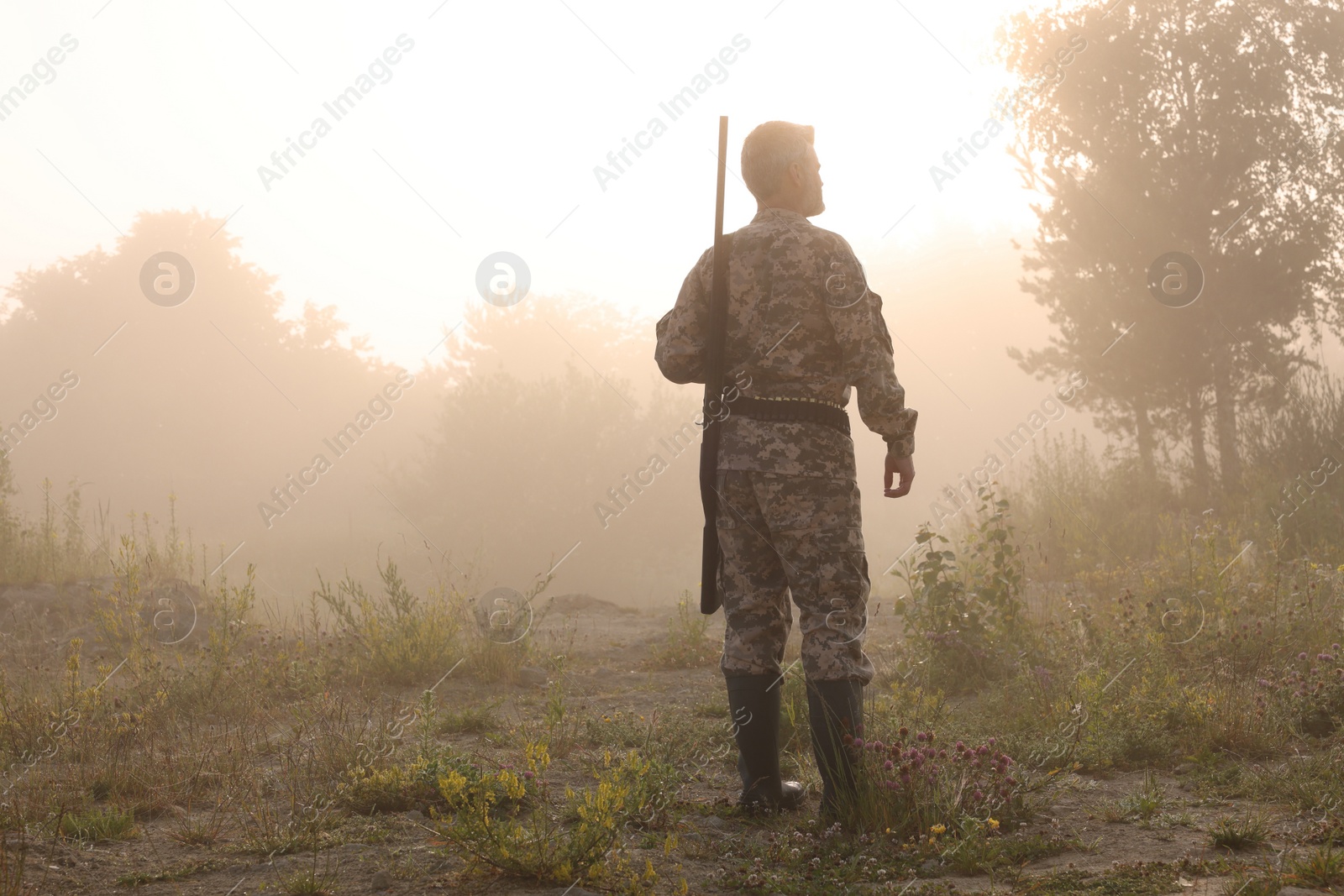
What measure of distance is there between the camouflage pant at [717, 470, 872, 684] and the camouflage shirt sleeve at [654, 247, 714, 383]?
452 millimetres

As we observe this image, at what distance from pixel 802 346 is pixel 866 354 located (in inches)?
8.7

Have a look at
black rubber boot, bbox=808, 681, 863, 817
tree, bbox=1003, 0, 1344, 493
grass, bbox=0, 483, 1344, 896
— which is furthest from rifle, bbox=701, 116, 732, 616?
tree, bbox=1003, 0, 1344, 493

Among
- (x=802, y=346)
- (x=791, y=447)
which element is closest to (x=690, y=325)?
(x=802, y=346)

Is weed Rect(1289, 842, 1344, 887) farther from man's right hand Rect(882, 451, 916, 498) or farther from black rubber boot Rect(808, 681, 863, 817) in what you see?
man's right hand Rect(882, 451, 916, 498)

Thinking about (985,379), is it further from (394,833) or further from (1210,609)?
(394,833)

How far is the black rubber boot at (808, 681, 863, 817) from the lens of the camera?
114 inches

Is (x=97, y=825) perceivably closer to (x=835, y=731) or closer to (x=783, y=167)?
(x=835, y=731)

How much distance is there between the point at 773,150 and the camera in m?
3.18

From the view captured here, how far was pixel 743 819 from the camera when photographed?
315 cm

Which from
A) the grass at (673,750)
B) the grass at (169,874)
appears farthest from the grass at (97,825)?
the grass at (169,874)

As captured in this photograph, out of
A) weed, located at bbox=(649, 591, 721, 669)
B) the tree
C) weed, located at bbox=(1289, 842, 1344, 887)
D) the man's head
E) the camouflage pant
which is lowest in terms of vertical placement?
weed, located at bbox=(1289, 842, 1344, 887)

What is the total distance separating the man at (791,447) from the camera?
293 cm

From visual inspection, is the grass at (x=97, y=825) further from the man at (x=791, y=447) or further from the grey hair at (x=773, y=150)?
the grey hair at (x=773, y=150)

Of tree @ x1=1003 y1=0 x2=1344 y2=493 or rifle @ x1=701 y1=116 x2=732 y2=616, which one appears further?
tree @ x1=1003 y1=0 x2=1344 y2=493
